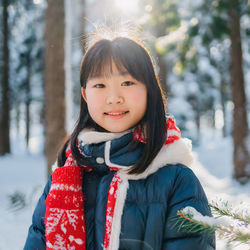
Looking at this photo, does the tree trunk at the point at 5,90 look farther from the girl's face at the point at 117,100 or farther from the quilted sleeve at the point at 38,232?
the girl's face at the point at 117,100

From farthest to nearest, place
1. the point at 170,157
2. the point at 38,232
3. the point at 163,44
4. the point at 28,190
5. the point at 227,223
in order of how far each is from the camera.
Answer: the point at 163,44 → the point at 28,190 → the point at 38,232 → the point at 170,157 → the point at 227,223

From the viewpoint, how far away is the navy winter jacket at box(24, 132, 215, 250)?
1450mm

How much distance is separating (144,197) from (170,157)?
0.25 metres

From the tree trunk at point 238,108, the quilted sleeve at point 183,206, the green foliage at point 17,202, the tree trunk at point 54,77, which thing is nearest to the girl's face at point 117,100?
the quilted sleeve at point 183,206

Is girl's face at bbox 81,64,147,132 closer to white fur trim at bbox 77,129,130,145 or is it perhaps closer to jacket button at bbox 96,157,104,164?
white fur trim at bbox 77,129,130,145

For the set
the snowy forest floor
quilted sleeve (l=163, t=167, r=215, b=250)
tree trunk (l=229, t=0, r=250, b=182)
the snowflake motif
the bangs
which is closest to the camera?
quilted sleeve (l=163, t=167, r=215, b=250)

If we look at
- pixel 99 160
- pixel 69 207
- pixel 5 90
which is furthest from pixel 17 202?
pixel 5 90

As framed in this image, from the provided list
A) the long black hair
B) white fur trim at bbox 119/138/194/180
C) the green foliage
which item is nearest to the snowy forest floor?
the green foliage

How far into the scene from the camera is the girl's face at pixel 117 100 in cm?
160

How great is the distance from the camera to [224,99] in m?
23.0

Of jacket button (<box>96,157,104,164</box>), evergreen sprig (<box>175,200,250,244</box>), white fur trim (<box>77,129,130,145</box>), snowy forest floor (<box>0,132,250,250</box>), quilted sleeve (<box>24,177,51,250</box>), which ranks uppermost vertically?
white fur trim (<box>77,129,130,145</box>)

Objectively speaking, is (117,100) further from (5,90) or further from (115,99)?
(5,90)

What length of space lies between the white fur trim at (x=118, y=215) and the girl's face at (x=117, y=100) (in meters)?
0.32

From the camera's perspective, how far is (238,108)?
27.2 feet
